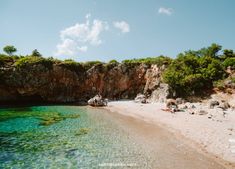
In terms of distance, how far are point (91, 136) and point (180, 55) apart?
3320cm

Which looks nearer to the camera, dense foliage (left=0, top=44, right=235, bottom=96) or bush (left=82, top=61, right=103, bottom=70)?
dense foliage (left=0, top=44, right=235, bottom=96)

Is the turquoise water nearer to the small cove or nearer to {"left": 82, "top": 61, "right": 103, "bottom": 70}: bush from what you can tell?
the small cove

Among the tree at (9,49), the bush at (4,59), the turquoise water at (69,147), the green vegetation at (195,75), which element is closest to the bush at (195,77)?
the green vegetation at (195,75)

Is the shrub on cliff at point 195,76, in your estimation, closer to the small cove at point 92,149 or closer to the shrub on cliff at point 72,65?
the small cove at point 92,149

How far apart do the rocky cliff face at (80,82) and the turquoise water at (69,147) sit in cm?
2435

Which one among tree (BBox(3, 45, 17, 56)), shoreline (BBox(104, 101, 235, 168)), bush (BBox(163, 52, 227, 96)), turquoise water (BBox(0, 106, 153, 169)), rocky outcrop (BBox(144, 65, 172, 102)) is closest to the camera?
turquoise water (BBox(0, 106, 153, 169))

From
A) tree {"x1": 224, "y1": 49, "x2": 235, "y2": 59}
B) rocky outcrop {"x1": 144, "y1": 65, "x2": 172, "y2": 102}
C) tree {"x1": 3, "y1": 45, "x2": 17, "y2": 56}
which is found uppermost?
tree {"x1": 3, "y1": 45, "x2": 17, "y2": 56}

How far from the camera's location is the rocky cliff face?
4438 cm

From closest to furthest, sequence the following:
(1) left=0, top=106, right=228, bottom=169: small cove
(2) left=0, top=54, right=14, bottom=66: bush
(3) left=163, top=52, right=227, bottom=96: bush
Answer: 1. (1) left=0, top=106, right=228, bottom=169: small cove
2. (3) left=163, top=52, right=227, bottom=96: bush
3. (2) left=0, top=54, right=14, bottom=66: bush

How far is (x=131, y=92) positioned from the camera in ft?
157

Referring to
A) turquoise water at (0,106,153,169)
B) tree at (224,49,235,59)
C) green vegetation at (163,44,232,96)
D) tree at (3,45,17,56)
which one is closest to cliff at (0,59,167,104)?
green vegetation at (163,44,232,96)

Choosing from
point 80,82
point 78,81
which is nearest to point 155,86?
point 80,82

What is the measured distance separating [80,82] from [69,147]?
112ft

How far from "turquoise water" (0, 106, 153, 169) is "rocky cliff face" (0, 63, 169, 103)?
79.9ft
